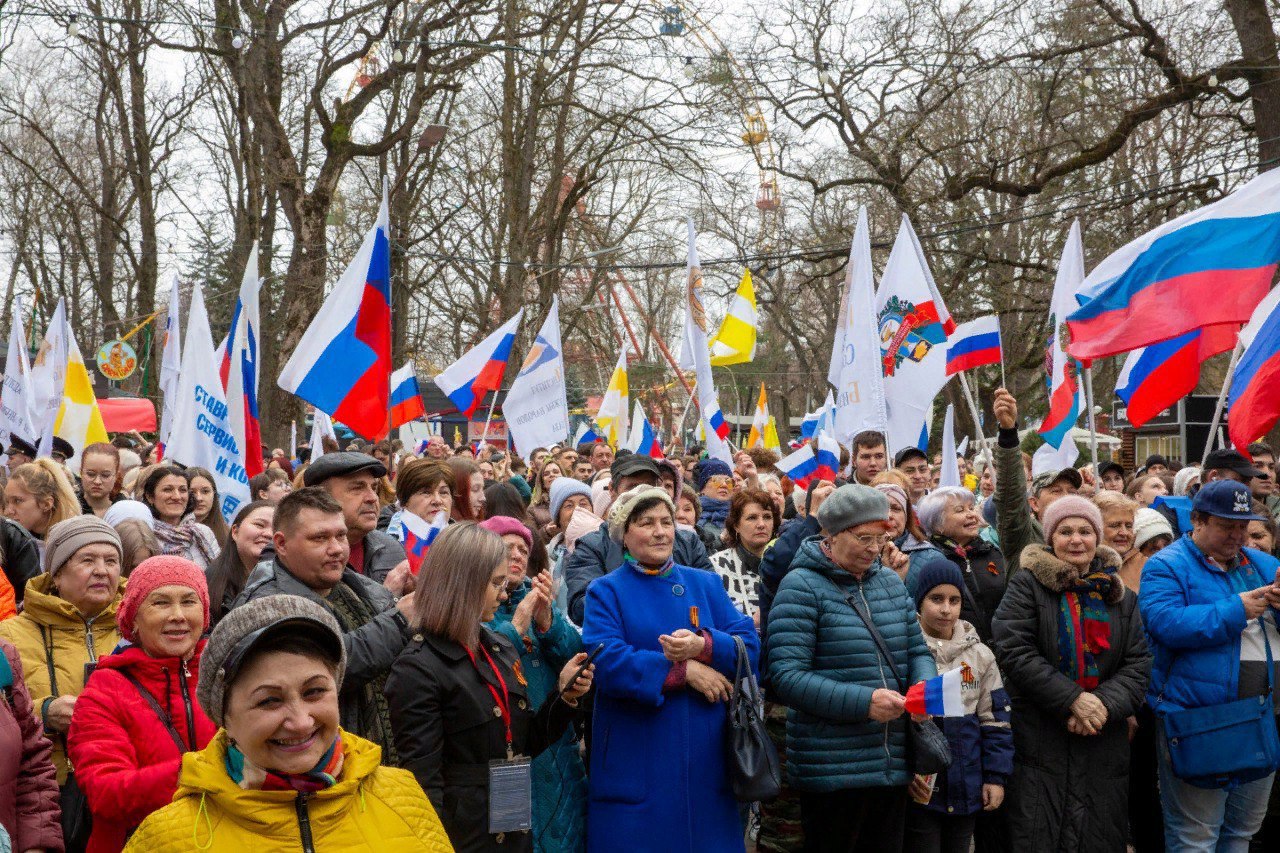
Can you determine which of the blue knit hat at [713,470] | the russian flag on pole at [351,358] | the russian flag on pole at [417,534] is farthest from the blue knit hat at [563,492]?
the russian flag on pole at [417,534]

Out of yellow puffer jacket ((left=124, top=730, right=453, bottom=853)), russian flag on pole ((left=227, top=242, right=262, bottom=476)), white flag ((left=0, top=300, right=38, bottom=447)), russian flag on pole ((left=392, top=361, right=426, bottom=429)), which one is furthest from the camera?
white flag ((left=0, top=300, right=38, bottom=447))

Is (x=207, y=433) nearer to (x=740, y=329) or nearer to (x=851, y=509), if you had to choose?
(x=851, y=509)

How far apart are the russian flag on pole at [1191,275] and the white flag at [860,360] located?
157cm

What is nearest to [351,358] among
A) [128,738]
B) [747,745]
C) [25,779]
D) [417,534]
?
[417,534]

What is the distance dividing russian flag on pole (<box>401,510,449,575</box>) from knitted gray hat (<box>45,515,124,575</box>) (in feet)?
3.85

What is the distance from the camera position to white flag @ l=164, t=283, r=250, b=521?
310 inches

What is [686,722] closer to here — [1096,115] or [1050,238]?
[1096,115]

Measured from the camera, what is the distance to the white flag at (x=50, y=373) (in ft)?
45.4

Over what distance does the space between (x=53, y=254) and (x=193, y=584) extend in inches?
1741

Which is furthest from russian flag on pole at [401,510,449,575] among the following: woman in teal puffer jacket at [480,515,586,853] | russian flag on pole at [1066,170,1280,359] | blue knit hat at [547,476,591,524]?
russian flag on pole at [1066,170,1280,359]

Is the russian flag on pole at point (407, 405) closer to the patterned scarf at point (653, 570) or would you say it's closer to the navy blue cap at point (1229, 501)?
the patterned scarf at point (653, 570)

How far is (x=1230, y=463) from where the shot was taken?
25.2ft

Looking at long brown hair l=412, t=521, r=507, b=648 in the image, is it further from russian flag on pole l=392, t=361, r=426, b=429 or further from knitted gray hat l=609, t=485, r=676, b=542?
russian flag on pole l=392, t=361, r=426, b=429

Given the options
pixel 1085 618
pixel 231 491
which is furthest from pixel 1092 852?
pixel 231 491
